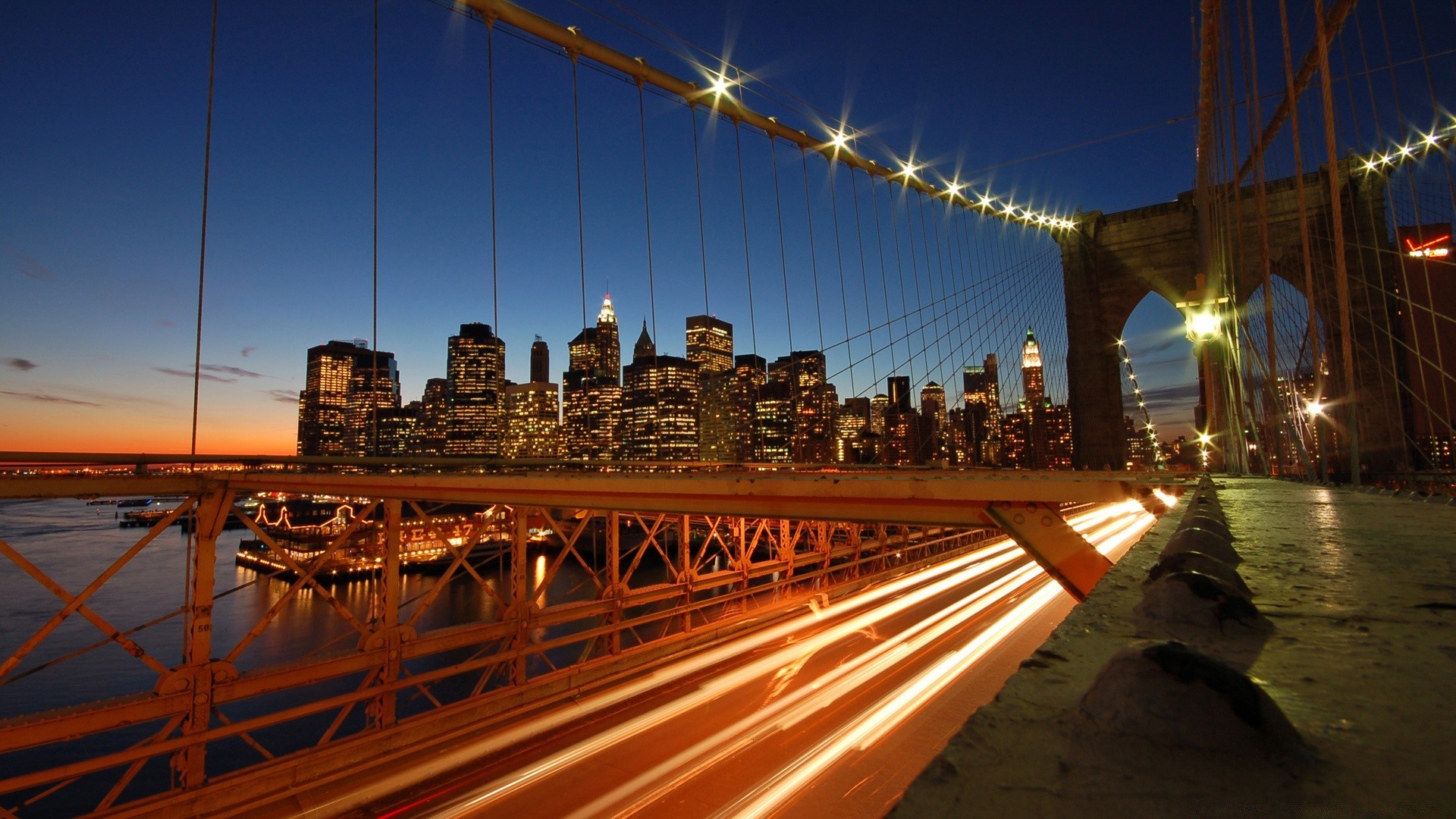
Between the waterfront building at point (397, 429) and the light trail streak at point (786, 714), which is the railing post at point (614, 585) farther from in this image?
the waterfront building at point (397, 429)

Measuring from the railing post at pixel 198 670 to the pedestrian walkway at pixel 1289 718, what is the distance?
1023 centimetres

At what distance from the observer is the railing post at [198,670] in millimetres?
8617

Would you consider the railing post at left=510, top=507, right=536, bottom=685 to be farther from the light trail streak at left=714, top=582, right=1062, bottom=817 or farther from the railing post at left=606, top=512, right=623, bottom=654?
the light trail streak at left=714, top=582, right=1062, bottom=817

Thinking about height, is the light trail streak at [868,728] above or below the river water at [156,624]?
above

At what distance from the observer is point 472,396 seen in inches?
2618

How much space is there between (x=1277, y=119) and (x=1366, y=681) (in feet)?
75.0

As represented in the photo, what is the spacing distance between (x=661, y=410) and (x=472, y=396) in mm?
18626

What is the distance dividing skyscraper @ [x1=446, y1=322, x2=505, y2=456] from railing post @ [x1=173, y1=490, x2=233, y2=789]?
171ft

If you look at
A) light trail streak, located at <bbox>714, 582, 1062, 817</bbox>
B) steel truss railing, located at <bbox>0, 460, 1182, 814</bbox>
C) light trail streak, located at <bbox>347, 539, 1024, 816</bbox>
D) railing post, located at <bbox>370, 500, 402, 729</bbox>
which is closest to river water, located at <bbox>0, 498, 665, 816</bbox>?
railing post, located at <bbox>370, 500, 402, 729</bbox>

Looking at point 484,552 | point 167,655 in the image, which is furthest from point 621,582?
point 484,552

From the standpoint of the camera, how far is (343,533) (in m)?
10.7

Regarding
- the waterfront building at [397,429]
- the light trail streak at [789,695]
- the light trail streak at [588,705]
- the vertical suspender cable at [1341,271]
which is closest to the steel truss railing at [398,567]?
the light trail streak at [588,705]

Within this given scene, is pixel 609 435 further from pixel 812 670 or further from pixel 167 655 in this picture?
pixel 812 670

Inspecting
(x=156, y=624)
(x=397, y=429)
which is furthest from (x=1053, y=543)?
(x=397, y=429)
